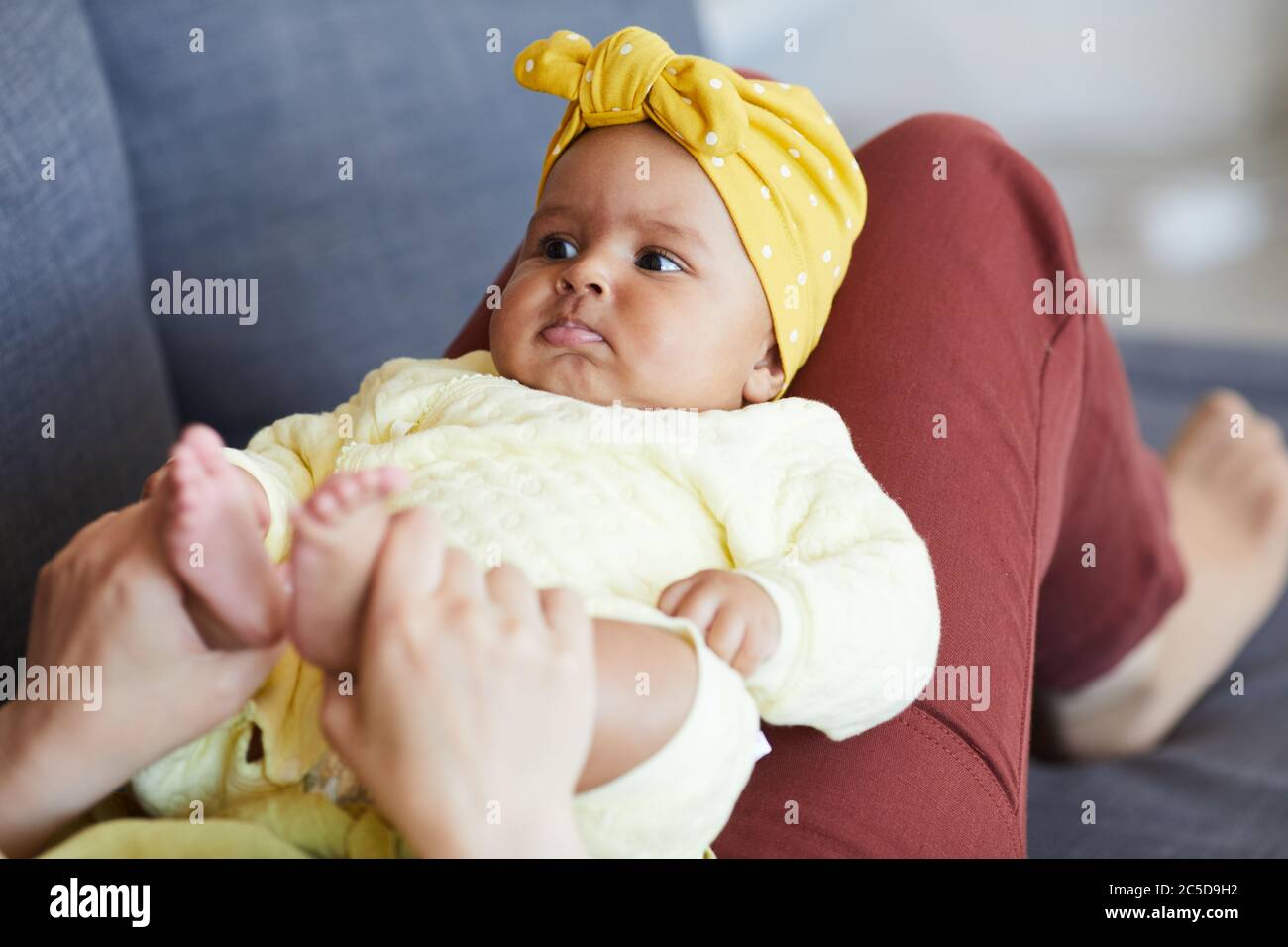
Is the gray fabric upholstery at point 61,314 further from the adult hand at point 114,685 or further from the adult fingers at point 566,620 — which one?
the adult fingers at point 566,620

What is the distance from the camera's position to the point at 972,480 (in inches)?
41.6

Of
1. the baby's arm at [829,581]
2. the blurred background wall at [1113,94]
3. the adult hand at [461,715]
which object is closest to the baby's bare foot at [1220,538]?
the baby's arm at [829,581]

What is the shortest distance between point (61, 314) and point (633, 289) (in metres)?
0.63

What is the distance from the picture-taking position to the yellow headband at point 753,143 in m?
0.97

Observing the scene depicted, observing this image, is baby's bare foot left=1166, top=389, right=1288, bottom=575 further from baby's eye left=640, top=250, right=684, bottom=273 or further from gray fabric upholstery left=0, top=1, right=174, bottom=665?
gray fabric upholstery left=0, top=1, right=174, bottom=665

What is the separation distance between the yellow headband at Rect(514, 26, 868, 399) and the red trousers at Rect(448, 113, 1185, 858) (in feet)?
0.27

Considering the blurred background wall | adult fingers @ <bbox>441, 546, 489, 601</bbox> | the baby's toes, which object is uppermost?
the blurred background wall

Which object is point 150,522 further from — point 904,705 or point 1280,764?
point 1280,764

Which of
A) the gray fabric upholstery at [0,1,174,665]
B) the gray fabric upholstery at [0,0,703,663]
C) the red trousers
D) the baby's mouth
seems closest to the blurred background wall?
the gray fabric upholstery at [0,0,703,663]

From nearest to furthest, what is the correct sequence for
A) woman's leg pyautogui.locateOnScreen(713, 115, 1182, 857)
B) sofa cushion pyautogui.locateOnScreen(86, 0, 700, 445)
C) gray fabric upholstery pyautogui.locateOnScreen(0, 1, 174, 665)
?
1. woman's leg pyautogui.locateOnScreen(713, 115, 1182, 857)
2. gray fabric upholstery pyautogui.locateOnScreen(0, 1, 174, 665)
3. sofa cushion pyautogui.locateOnScreen(86, 0, 700, 445)

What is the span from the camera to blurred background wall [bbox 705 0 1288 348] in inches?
129

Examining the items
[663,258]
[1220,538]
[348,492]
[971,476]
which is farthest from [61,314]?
[1220,538]

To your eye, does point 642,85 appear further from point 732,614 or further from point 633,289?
point 732,614
